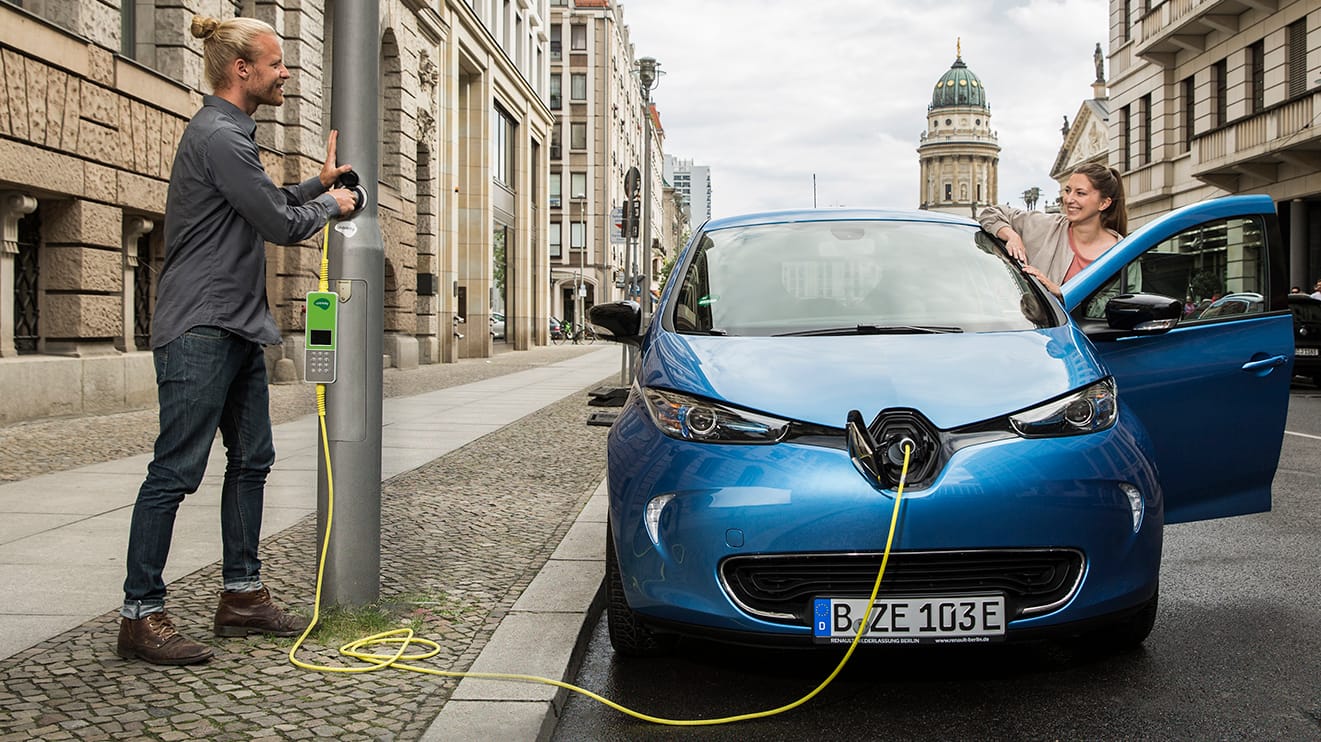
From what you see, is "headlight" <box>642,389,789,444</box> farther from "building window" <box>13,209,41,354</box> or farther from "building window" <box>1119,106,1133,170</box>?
"building window" <box>1119,106,1133,170</box>

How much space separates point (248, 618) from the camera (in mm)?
3920

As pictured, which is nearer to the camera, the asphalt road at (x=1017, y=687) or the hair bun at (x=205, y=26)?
the asphalt road at (x=1017, y=687)

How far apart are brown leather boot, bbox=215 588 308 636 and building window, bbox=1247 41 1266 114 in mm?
30165

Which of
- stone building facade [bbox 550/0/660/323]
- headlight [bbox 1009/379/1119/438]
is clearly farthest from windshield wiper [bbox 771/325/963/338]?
stone building facade [bbox 550/0/660/323]

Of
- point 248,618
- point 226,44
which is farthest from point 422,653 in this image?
point 226,44

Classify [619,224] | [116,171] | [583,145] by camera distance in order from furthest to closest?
1. [583,145]
2. [619,224]
3. [116,171]

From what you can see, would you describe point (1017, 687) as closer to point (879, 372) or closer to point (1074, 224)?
point (879, 372)

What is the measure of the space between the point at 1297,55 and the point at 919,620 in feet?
93.3

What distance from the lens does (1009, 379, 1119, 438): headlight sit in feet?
11.3

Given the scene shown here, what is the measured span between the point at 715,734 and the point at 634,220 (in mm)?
15737

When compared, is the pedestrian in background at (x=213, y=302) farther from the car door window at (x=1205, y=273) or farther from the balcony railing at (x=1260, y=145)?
the balcony railing at (x=1260, y=145)

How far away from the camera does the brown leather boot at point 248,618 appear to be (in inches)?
154

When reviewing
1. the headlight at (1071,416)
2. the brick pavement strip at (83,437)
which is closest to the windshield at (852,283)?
the headlight at (1071,416)

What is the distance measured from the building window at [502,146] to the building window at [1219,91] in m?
19.9
